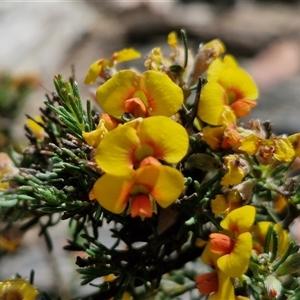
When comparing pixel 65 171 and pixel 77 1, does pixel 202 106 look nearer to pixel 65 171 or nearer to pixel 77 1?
pixel 65 171

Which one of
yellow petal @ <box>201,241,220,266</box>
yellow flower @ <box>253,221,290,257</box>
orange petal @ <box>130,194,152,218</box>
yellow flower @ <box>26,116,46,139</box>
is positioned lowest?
yellow flower @ <box>253,221,290,257</box>

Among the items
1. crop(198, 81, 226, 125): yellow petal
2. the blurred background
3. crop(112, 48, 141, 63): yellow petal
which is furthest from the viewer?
the blurred background

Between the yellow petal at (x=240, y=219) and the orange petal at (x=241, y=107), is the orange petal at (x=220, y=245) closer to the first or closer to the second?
the yellow petal at (x=240, y=219)

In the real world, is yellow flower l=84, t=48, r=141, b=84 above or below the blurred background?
above

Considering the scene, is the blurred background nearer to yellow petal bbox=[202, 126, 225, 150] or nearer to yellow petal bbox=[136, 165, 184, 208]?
yellow petal bbox=[202, 126, 225, 150]

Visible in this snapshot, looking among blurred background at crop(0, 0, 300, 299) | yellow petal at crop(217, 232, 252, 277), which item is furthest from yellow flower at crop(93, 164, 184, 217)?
blurred background at crop(0, 0, 300, 299)

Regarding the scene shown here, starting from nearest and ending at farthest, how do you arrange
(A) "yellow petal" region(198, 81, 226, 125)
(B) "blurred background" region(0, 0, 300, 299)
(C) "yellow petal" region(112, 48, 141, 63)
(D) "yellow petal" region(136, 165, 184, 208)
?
(D) "yellow petal" region(136, 165, 184, 208) < (A) "yellow petal" region(198, 81, 226, 125) < (C) "yellow petal" region(112, 48, 141, 63) < (B) "blurred background" region(0, 0, 300, 299)

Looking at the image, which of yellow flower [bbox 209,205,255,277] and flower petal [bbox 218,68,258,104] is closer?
yellow flower [bbox 209,205,255,277]

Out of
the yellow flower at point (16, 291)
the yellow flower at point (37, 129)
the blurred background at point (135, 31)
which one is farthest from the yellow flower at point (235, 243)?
the blurred background at point (135, 31)

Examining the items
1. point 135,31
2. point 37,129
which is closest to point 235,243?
point 37,129
